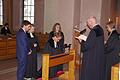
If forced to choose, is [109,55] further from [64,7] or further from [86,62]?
[64,7]

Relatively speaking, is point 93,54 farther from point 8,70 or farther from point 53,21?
point 53,21

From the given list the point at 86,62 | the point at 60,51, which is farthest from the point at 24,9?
the point at 86,62

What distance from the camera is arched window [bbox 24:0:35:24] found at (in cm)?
1730

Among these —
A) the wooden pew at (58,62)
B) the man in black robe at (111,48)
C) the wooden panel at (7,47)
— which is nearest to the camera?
the wooden pew at (58,62)

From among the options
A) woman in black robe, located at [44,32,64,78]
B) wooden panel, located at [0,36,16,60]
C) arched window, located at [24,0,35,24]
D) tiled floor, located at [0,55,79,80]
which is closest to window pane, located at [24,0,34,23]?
arched window, located at [24,0,35,24]

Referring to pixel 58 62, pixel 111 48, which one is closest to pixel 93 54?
pixel 58 62

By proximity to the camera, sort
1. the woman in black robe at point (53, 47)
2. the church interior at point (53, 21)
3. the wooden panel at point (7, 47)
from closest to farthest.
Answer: the church interior at point (53, 21) → the woman in black robe at point (53, 47) → the wooden panel at point (7, 47)

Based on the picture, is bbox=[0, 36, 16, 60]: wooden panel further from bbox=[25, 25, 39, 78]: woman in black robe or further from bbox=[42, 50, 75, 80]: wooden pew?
bbox=[42, 50, 75, 80]: wooden pew

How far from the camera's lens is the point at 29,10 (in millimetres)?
17531

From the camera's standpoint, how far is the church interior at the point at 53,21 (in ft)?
24.7

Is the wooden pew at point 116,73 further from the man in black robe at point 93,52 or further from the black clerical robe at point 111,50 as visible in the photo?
the black clerical robe at point 111,50

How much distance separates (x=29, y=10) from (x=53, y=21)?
4673 millimetres

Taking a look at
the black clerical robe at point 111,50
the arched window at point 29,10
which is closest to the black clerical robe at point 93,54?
the black clerical robe at point 111,50

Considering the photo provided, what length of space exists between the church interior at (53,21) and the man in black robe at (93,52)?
0.48m
